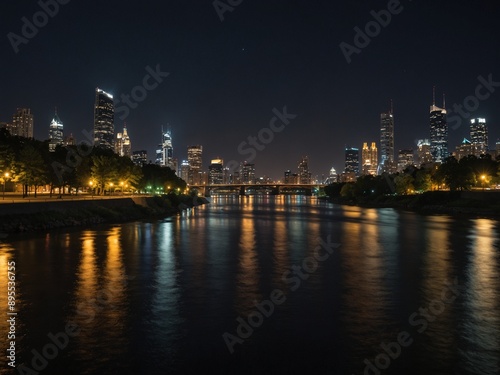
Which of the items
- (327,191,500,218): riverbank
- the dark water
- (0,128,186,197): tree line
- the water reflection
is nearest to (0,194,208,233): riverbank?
the dark water

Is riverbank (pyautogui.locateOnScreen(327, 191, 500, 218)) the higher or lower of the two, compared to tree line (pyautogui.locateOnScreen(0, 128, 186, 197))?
lower

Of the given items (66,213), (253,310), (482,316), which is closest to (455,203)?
(66,213)

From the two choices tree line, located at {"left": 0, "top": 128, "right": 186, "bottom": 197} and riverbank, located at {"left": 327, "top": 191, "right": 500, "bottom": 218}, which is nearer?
tree line, located at {"left": 0, "top": 128, "right": 186, "bottom": 197}

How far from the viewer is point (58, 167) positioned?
87688 millimetres

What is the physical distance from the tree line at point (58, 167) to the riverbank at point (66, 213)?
12243 millimetres

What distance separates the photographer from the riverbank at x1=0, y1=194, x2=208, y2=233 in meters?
46.2

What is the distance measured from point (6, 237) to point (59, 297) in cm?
2525

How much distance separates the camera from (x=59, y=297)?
2075cm

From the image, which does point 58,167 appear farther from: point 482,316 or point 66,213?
point 482,316

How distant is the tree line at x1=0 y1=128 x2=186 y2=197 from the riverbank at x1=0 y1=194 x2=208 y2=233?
12.2 metres

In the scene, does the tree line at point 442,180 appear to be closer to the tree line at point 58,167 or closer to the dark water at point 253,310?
the tree line at point 58,167

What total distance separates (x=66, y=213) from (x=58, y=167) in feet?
114

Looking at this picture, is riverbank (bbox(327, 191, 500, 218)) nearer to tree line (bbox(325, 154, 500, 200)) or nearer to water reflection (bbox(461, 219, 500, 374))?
tree line (bbox(325, 154, 500, 200))

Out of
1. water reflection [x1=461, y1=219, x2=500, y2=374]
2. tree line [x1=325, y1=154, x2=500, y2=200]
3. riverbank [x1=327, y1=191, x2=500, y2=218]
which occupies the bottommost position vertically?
water reflection [x1=461, y1=219, x2=500, y2=374]
